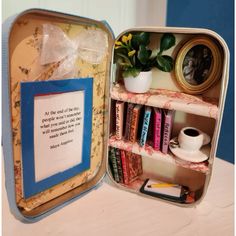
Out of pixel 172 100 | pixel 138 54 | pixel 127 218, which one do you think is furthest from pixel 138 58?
pixel 127 218

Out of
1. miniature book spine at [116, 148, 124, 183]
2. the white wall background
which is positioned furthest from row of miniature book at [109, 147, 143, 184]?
→ the white wall background

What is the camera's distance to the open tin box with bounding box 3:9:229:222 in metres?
0.49

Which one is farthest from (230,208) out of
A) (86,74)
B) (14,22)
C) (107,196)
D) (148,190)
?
(14,22)

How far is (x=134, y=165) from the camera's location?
0.79 meters

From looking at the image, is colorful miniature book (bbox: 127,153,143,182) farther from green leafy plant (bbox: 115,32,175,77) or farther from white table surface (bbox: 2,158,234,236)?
green leafy plant (bbox: 115,32,175,77)

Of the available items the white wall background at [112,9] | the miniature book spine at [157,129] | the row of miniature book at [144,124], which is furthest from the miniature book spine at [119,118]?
the white wall background at [112,9]

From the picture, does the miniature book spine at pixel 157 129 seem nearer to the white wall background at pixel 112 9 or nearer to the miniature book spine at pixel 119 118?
the miniature book spine at pixel 119 118

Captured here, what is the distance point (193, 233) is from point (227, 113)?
0.75 m

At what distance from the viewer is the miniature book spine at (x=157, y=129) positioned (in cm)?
68

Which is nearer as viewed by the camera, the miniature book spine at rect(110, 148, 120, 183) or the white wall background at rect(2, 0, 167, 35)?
the miniature book spine at rect(110, 148, 120, 183)

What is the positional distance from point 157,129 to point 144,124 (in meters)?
0.04

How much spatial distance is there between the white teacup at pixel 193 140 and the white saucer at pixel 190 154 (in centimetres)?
1

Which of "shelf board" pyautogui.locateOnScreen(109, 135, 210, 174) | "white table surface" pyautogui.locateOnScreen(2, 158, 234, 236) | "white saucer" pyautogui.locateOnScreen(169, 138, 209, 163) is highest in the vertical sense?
"white saucer" pyautogui.locateOnScreen(169, 138, 209, 163)

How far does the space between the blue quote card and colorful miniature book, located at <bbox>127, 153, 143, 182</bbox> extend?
0.50 ft
